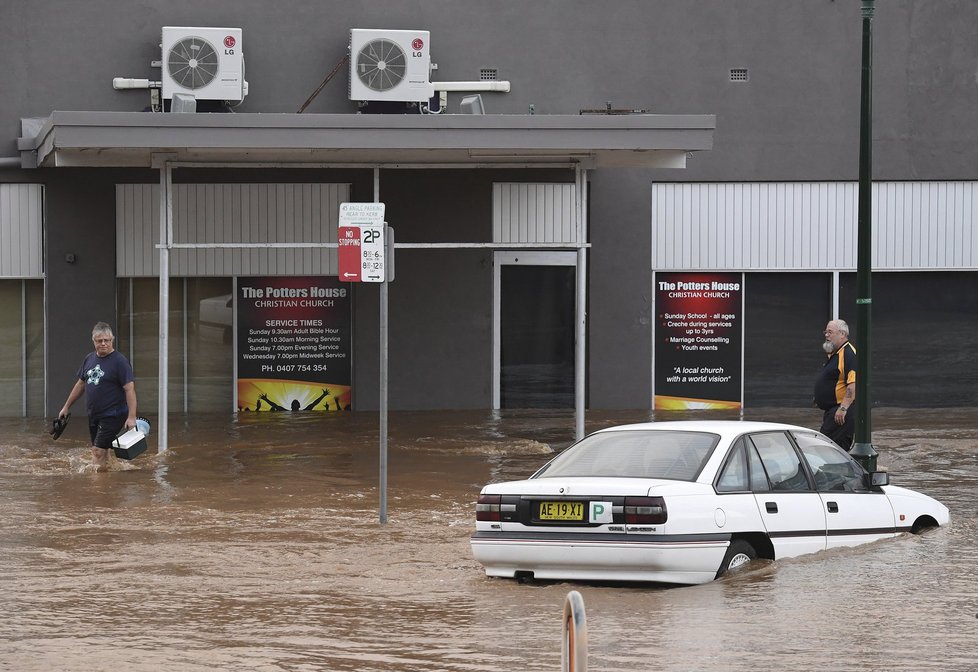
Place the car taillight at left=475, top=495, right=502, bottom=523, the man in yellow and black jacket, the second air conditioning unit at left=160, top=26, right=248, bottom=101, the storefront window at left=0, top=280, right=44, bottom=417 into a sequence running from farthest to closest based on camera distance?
the storefront window at left=0, top=280, right=44, bottom=417 < the second air conditioning unit at left=160, top=26, right=248, bottom=101 < the man in yellow and black jacket < the car taillight at left=475, top=495, right=502, bottom=523

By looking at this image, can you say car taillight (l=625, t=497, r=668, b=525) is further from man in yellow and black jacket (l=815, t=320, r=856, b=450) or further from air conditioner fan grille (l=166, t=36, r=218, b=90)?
air conditioner fan grille (l=166, t=36, r=218, b=90)

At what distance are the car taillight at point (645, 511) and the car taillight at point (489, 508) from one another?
91 centimetres

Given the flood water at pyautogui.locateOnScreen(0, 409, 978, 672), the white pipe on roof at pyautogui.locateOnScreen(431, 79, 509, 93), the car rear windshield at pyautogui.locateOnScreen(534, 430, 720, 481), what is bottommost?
the flood water at pyautogui.locateOnScreen(0, 409, 978, 672)

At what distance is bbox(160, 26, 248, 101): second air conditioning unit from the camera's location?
2095 cm

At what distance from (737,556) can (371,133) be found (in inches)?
368

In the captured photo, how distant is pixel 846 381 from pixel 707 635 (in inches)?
270

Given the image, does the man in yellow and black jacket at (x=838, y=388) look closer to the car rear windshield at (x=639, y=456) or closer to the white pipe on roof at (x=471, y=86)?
the car rear windshield at (x=639, y=456)

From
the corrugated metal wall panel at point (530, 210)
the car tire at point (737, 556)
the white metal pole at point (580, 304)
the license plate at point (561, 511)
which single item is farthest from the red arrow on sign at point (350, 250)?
the corrugated metal wall panel at point (530, 210)

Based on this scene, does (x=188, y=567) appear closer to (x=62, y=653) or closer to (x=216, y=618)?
(x=216, y=618)

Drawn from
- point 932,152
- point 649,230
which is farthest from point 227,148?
point 932,152

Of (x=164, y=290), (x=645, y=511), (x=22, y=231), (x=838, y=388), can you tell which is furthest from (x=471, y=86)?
(x=645, y=511)

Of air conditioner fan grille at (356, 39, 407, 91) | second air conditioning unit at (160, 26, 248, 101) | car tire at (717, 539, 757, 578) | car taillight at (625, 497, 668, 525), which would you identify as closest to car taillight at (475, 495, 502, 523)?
car taillight at (625, 497, 668, 525)

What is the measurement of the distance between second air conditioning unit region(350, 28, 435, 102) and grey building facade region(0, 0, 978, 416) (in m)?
0.61

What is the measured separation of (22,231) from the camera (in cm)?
2181
